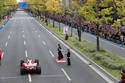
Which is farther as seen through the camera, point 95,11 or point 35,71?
point 95,11

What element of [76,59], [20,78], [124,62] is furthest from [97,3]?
[20,78]

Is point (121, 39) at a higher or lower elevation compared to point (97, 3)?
lower

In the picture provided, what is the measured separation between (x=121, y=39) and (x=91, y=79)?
18468 mm

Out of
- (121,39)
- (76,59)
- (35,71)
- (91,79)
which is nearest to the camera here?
(91,79)

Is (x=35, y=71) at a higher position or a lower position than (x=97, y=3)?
lower

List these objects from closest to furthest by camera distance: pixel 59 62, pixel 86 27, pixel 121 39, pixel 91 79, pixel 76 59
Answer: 1. pixel 91 79
2. pixel 59 62
3. pixel 76 59
4. pixel 121 39
5. pixel 86 27

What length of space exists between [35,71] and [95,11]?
39.3 ft

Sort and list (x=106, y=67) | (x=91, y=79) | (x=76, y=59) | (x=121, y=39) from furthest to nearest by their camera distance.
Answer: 1. (x=121, y=39)
2. (x=76, y=59)
3. (x=106, y=67)
4. (x=91, y=79)

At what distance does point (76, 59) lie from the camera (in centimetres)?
2694

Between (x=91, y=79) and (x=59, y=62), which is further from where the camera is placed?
(x=59, y=62)

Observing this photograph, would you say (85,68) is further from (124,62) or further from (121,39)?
(121,39)

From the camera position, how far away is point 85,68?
22703mm

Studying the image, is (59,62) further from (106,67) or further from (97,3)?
(97,3)

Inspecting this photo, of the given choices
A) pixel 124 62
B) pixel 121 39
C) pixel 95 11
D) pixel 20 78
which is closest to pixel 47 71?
pixel 20 78
